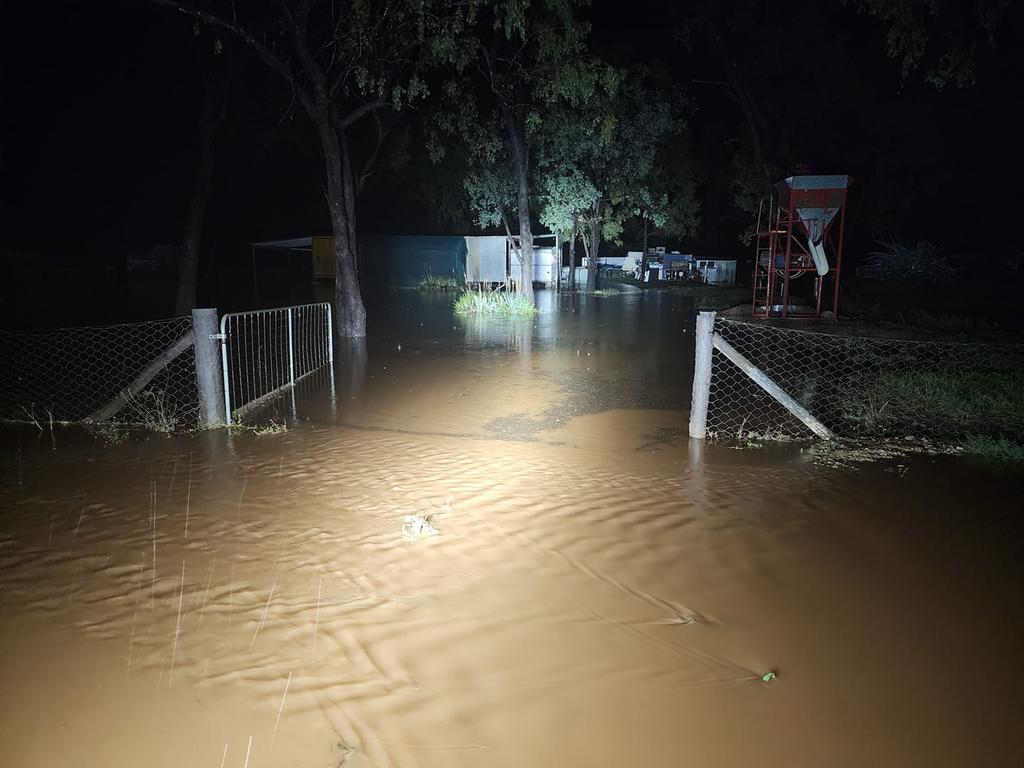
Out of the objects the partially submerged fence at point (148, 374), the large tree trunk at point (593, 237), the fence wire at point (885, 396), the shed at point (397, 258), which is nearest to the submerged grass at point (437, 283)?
the shed at point (397, 258)

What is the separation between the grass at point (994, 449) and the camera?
6676 mm

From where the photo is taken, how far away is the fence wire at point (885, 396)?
7.68 meters

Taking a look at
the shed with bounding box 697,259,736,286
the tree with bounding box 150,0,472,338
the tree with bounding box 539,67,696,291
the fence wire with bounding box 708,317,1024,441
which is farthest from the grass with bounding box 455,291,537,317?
the shed with bounding box 697,259,736,286

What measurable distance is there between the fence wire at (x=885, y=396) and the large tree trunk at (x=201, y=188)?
14304 millimetres

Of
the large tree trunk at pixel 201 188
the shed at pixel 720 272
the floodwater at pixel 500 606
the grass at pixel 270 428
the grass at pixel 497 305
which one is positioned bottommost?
the floodwater at pixel 500 606

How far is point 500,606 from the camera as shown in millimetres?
3947

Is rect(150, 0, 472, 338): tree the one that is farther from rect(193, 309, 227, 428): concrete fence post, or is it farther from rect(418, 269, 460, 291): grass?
rect(418, 269, 460, 291): grass

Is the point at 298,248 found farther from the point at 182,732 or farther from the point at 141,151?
the point at 182,732

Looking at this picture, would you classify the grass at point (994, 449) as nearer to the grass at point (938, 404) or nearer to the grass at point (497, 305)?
the grass at point (938, 404)

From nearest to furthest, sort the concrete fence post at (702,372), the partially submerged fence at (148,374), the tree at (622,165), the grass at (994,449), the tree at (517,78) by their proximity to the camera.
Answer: the grass at (994,449) → the concrete fence post at (702,372) → the partially submerged fence at (148,374) → the tree at (517,78) → the tree at (622,165)

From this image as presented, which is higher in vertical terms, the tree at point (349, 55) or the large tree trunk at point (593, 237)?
the tree at point (349, 55)

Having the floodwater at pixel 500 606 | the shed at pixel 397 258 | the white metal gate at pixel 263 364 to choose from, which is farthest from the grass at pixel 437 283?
the floodwater at pixel 500 606

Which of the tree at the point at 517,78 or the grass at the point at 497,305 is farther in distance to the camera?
the grass at the point at 497,305

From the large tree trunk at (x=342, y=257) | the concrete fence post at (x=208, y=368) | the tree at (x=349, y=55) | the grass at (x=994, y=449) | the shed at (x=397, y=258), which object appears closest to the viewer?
the grass at (x=994, y=449)
